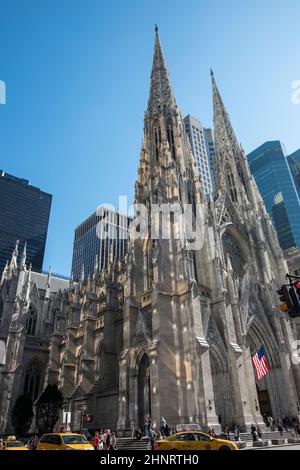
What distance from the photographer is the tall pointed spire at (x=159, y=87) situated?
144 ft

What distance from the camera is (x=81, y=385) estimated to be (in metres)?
28.3

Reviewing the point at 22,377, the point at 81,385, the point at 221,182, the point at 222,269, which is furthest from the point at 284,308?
the point at 221,182

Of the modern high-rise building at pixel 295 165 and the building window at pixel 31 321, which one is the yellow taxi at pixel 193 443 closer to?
the building window at pixel 31 321

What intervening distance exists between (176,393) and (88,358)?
11115 mm

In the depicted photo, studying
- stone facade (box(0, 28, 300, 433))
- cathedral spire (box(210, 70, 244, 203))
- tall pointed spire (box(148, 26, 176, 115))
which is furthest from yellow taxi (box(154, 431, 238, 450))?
tall pointed spire (box(148, 26, 176, 115))

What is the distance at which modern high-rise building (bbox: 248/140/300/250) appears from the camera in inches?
3401

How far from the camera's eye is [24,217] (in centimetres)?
11919

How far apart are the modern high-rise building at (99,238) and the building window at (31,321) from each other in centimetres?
5325

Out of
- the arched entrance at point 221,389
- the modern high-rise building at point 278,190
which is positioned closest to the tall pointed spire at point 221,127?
the arched entrance at point 221,389

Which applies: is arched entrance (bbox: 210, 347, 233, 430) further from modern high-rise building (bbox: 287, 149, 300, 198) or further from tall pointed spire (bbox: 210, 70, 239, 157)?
modern high-rise building (bbox: 287, 149, 300, 198)

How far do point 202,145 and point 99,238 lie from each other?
47.9 m

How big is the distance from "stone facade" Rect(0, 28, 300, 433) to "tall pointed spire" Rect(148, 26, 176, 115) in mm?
280
